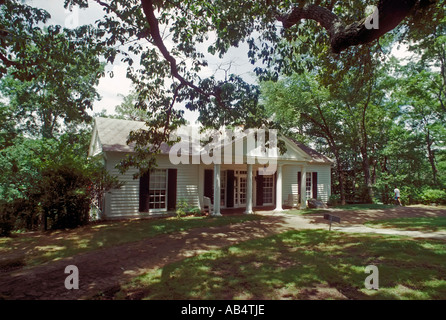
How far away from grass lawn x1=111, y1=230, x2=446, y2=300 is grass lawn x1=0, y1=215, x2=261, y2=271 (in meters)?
3.29

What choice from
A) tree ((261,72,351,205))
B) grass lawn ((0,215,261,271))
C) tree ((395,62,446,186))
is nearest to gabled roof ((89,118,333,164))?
grass lawn ((0,215,261,271))

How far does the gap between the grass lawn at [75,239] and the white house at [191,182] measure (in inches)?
56.8

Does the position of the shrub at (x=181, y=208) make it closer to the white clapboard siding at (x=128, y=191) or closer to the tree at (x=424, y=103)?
the white clapboard siding at (x=128, y=191)

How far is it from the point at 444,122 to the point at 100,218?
29.2 m

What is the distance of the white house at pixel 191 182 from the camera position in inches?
493

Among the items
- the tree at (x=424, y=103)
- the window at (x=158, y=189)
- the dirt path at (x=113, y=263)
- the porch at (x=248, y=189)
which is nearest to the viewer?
the dirt path at (x=113, y=263)

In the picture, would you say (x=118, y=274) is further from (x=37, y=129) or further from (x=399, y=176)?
(x=37, y=129)

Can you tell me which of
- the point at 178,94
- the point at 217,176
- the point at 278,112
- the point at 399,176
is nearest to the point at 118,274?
the point at 178,94

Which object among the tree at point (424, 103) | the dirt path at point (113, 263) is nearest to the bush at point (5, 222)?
the dirt path at point (113, 263)

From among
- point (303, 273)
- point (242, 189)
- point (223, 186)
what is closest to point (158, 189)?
point (223, 186)

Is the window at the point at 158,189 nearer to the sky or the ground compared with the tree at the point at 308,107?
nearer to the ground

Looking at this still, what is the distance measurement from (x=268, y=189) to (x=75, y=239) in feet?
43.8

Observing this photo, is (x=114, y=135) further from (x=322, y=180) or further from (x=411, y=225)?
(x=322, y=180)

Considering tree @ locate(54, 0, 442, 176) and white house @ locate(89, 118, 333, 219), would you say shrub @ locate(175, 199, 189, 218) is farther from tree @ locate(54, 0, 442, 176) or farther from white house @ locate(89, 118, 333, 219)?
tree @ locate(54, 0, 442, 176)
